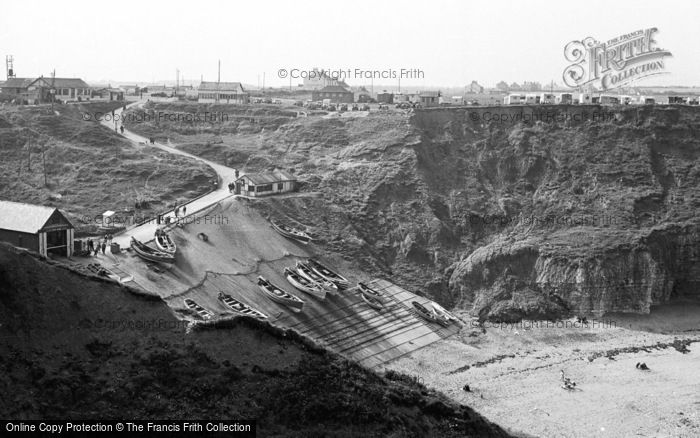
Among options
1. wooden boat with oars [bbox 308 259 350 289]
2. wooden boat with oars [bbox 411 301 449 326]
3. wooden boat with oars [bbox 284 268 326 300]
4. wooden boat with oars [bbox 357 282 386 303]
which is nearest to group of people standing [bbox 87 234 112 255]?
wooden boat with oars [bbox 284 268 326 300]

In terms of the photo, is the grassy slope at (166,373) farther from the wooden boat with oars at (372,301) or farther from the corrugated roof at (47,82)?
the corrugated roof at (47,82)

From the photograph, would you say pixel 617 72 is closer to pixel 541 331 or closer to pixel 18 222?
pixel 541 331

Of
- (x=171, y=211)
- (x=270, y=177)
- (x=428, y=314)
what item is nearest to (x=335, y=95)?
(x=270, y=177)

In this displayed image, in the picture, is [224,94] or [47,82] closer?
[47,82]

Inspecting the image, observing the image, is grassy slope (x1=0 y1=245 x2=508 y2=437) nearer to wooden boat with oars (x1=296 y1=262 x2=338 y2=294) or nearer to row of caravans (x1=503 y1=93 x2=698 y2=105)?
wooden boat with oars (x1=296 y1=262 x2=338 y2=294)

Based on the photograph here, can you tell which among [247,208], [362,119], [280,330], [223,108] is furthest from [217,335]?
[223,108]

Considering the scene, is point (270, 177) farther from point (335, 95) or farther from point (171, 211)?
point (335, 95)
